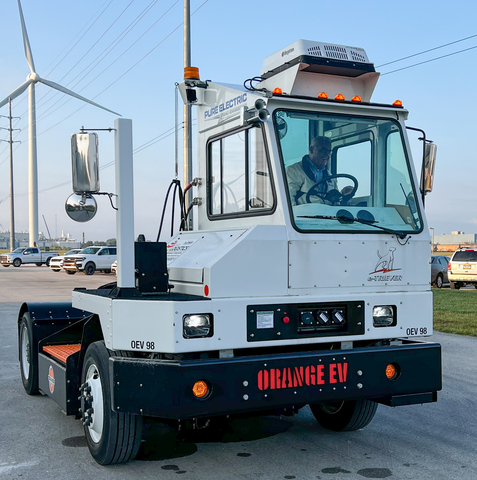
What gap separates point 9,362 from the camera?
8914mm

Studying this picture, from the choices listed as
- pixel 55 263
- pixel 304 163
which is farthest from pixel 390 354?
pixel 55 263

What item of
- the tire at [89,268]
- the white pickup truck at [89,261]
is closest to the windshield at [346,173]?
the white pickup truck at [89,261]

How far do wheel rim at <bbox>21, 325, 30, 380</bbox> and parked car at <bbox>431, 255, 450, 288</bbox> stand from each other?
23101 millimetres

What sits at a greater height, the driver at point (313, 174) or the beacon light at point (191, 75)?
the beacon light at point (191, 75)

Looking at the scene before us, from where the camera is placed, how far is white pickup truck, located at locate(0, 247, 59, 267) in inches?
1911

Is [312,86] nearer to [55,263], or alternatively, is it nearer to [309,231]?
[309,231]

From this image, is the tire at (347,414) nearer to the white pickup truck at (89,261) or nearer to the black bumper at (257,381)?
the black bumper at (257,381)

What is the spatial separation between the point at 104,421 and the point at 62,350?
1796 millimetres

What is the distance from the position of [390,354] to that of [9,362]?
20.6ft

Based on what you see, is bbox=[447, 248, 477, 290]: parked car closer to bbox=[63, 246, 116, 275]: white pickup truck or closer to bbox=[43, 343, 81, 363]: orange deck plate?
bbox=[63, 246, 116, 275]: white pickup truck

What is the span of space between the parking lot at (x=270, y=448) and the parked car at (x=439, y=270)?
21.7m

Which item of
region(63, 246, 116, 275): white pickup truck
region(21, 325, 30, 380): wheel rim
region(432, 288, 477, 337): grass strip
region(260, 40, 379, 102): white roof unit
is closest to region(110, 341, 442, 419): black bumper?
region(260, 40, 379, 102): white roof unit

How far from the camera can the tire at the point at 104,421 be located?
439 centimetres

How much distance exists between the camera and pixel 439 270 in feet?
90.5
